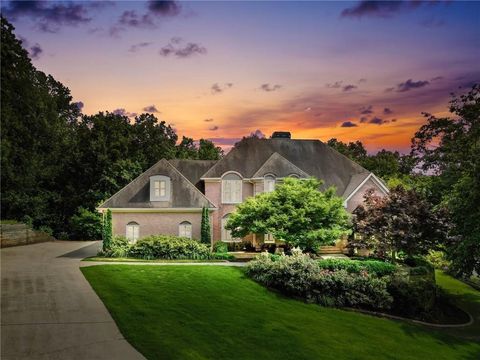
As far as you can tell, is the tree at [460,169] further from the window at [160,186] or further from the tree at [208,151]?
the tree at [208,151]

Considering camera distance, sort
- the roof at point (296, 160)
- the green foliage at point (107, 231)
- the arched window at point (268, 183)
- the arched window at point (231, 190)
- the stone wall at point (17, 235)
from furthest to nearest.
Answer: the roof at point (296, 160)
the arched window at point (231, 190)
the arched window at point (268, 183)
the stone wall at point (17, 235)
the green foliage at point (107, 231)

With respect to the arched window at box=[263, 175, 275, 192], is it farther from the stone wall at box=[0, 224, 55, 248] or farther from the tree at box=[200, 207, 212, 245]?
the stone wall at box=[0, 224, 55, 248]

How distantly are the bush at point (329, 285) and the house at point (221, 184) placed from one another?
34.3ft

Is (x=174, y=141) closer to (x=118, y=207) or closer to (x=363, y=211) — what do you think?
(x=118, y=207)

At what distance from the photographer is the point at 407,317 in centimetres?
2203

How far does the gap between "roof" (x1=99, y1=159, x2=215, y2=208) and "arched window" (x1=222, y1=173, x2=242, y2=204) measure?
127 inches

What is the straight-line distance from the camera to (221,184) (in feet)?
116

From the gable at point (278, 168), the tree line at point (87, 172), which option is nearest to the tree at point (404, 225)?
the gable at point (278, 168)

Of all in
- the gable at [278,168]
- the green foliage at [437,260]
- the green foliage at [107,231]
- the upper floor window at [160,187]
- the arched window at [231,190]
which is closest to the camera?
the green foliage at [107,231]

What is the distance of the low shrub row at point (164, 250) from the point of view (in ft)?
91.8

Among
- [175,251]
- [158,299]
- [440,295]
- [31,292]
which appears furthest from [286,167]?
[31,292]

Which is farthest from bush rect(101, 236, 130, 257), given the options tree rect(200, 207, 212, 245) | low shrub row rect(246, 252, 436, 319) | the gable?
the gable

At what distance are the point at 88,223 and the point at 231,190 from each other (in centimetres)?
1684

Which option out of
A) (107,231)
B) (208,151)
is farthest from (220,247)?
(208,151)
